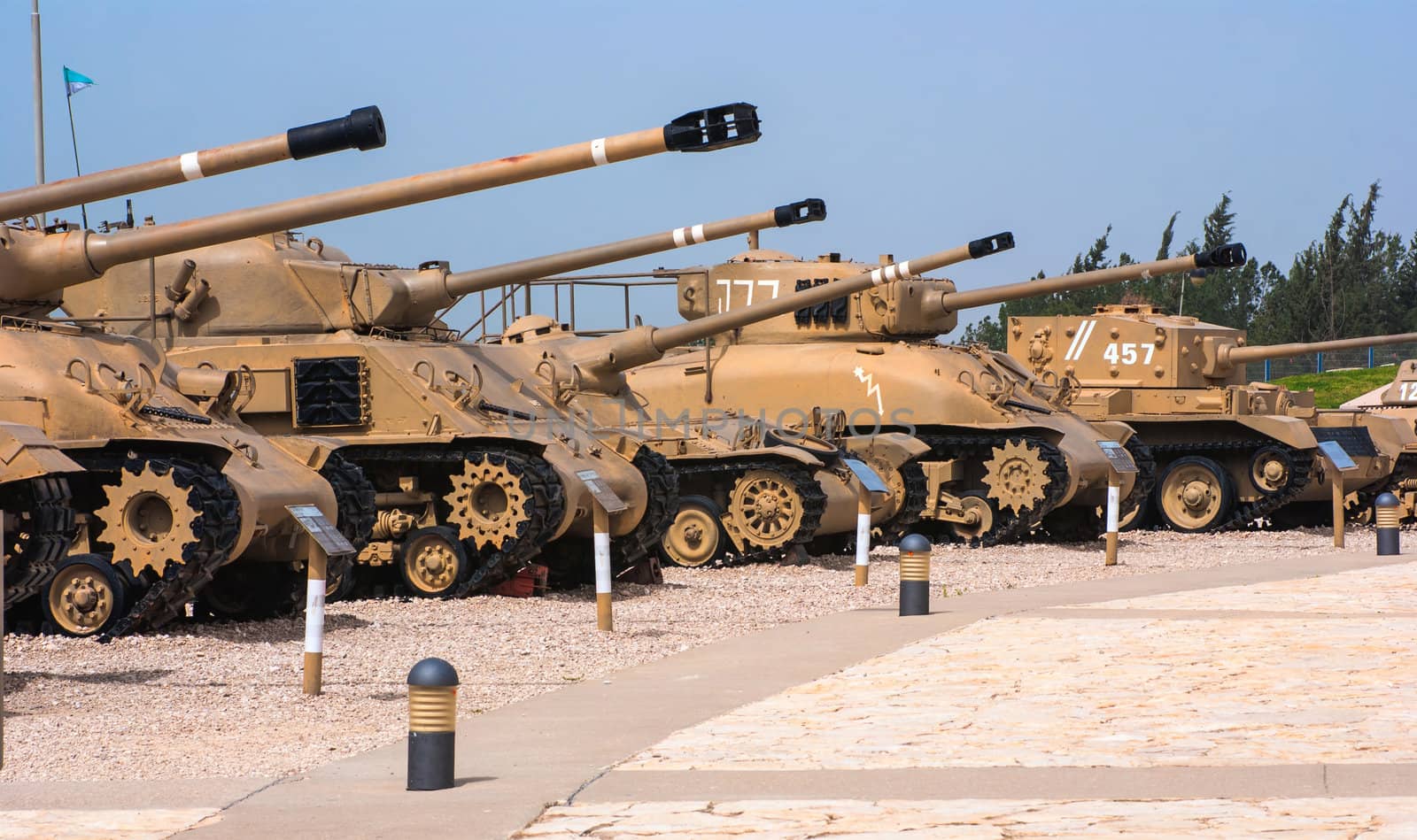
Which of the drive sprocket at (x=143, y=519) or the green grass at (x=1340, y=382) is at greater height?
the green grass at (x=1340, y=382)

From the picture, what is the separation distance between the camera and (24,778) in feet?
27.1

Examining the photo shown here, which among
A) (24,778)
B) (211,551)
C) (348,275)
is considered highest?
(348,275)

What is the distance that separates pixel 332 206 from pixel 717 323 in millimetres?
8919

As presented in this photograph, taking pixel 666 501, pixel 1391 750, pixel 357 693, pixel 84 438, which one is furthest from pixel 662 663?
pixel 666 501

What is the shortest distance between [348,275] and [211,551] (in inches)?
210

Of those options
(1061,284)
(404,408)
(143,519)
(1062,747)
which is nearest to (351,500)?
(404,408)

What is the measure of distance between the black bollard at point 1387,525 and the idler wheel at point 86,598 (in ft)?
48.6

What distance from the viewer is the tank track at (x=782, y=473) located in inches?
822

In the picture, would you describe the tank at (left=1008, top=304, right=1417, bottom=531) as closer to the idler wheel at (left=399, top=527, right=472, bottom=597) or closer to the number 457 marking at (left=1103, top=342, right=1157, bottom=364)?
the number 457 marking at (left=1103, top=342, right=1157, bottom=364)

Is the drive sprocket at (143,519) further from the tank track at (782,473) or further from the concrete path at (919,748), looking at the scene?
the tank track at (782,473)

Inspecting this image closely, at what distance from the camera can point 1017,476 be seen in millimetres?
23797

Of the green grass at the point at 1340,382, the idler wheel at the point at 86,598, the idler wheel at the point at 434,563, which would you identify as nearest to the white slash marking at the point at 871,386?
the idler wheel at the point at 434,563

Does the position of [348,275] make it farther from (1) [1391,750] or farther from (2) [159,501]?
(1) [1391,750]

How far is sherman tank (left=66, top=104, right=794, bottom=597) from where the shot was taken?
1681 cm
